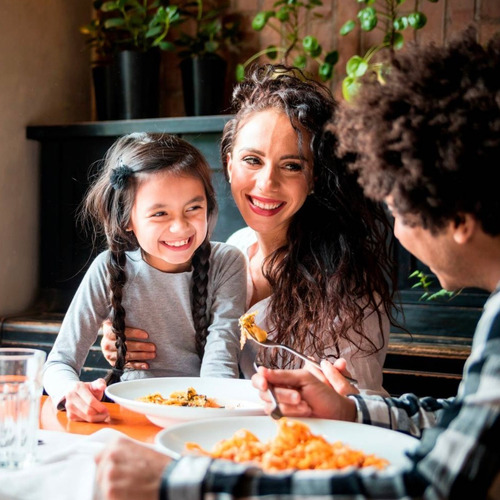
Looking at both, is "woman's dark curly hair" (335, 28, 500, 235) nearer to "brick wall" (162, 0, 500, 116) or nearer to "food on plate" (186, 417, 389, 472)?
"food on plate" (186, 417, 389, 472)

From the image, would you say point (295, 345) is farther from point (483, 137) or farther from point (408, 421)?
point (483, 137)

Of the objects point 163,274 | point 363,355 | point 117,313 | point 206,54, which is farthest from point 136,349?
point 206,54

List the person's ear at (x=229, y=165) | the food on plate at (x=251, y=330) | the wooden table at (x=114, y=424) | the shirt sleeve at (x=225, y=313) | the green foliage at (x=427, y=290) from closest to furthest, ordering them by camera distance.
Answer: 1. the wooden table at (x=114, y=424)
2. the food on plate at (x=251, y=330)
3. the shirt sleeve at (x=225, y=313)
4. the person's ear at (x=229, y=165)
5. the green foliage at (x=427, y=290)

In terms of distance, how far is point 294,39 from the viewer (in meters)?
3.04

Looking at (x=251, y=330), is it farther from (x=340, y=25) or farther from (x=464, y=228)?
(x=340, y=25)

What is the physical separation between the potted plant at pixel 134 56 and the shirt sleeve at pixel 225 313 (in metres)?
1.37

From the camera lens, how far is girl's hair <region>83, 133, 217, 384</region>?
1.77 m

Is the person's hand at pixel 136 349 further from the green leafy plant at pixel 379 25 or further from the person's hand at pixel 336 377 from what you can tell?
the green leafy plant at pixel 379 25

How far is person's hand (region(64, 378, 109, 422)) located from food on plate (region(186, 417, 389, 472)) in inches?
13.9

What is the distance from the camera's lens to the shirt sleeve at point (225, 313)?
167cm

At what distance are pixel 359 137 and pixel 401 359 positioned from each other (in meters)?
1.63

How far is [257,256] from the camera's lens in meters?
2.14

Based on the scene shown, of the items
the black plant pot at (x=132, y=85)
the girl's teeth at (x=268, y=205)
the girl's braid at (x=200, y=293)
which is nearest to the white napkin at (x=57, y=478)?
the girl's braid at (x=200, y=293)

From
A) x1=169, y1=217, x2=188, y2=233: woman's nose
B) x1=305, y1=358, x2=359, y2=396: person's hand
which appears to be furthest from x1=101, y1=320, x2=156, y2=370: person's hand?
x1=305, y1=358, x2=359, y2=396: person's hand
